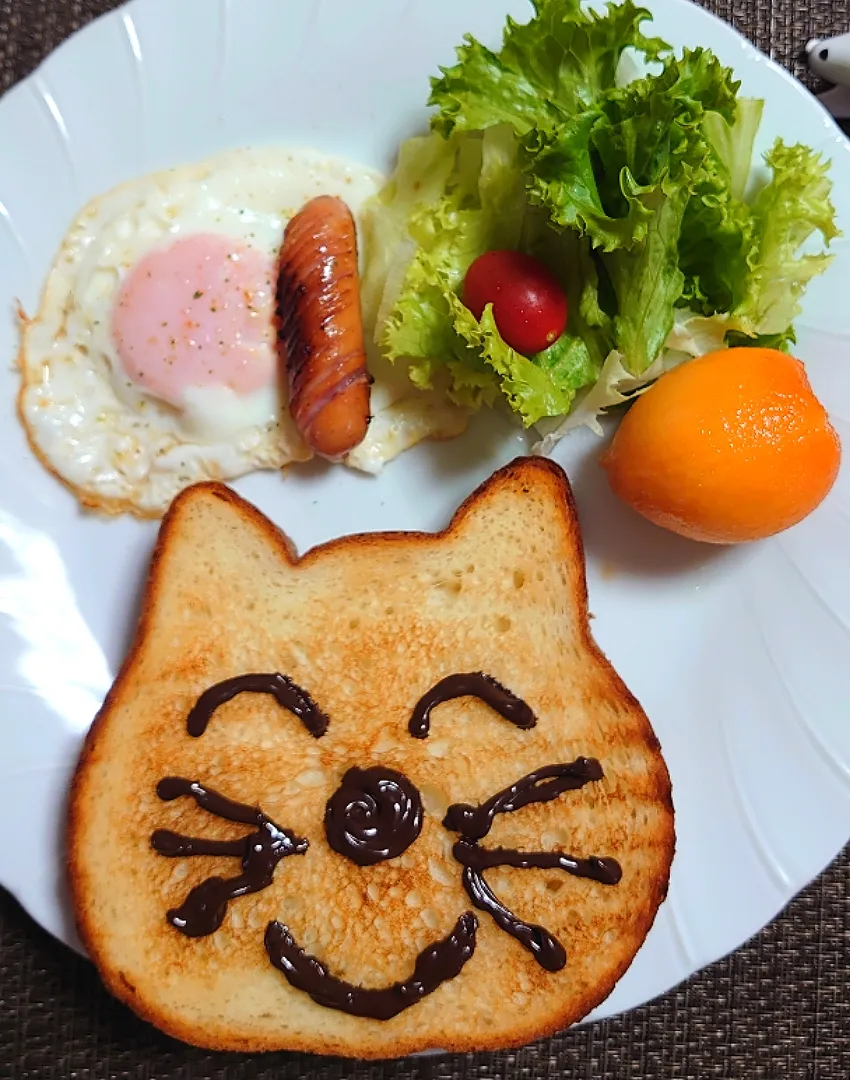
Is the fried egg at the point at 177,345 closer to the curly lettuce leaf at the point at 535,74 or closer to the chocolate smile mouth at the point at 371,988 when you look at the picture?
the curly lettuce leaf at the point at 535,74

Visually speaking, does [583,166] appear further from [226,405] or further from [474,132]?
[226,405]

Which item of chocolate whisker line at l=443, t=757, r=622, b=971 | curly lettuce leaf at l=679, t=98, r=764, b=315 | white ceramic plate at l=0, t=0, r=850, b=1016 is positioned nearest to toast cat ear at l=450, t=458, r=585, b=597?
white ceramic plate at l=0, t=0, r=850, b=1016

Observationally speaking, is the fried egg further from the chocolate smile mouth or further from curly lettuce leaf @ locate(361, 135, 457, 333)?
the chocolate smile mouth

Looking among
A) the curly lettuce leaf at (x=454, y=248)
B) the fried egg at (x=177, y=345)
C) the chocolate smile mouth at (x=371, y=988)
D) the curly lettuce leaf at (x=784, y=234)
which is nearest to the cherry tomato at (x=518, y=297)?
the curly lettuce leaf at (x=454, y=248)

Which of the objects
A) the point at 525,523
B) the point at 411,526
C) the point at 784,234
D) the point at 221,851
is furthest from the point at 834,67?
the point at 221,851

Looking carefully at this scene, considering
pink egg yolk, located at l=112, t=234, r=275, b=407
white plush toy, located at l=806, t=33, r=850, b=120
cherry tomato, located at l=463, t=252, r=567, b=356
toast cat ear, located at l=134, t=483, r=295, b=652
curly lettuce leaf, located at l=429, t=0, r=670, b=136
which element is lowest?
toast cat ear, located at l=134, t=483, r=295, b=652

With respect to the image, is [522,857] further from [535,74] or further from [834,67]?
[834,67]
